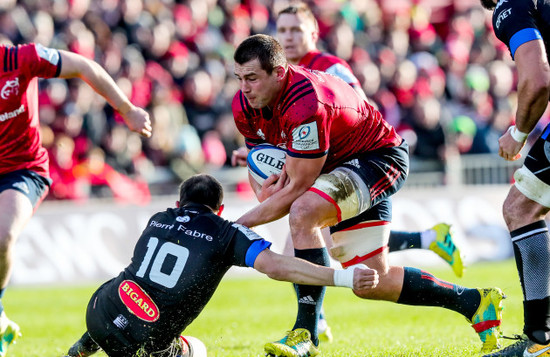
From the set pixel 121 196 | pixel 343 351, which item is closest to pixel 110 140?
pixel 121 196

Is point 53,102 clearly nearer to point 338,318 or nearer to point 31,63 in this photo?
point 338,318

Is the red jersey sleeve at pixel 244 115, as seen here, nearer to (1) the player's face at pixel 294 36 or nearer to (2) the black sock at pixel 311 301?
(2) the black sock at pixel 311 301

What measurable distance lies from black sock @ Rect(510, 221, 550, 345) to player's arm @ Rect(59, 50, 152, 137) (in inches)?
121

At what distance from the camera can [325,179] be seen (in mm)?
5906

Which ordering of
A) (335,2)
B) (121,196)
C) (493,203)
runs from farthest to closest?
(335,2), (493,203), (121,196)

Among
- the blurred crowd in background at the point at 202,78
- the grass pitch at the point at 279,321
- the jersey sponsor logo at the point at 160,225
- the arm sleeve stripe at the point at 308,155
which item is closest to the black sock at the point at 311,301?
the grass pitch at the point at 279,321

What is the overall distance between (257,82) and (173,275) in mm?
1465

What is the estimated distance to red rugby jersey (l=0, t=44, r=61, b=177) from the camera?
256 inches

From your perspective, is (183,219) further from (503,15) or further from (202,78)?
(202,78)

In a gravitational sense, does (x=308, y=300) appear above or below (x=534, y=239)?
below

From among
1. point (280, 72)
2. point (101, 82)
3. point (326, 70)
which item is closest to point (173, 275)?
point (280, 72)

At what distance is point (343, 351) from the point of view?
6457 mm

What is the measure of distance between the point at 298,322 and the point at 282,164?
1.22 meters

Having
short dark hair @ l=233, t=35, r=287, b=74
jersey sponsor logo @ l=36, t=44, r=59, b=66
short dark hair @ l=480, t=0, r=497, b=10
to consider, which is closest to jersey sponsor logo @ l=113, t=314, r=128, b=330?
short dark hair @ l=233, t=35, r=287, b=74
